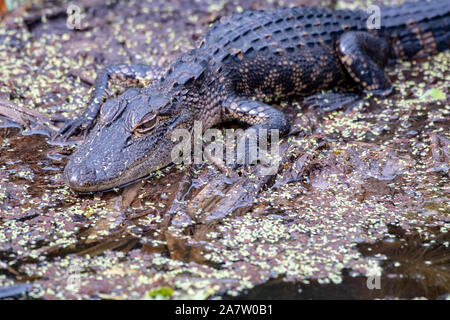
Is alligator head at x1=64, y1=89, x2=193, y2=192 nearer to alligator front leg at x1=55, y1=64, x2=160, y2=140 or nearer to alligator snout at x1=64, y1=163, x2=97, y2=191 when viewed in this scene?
alligator snout at x1=64, y1=163, x2=97, y2=191

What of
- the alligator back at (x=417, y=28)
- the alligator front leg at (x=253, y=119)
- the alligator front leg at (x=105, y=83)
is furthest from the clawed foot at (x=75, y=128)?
the alligator back at (x=417, y=28)

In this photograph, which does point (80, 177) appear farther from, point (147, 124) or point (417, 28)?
point (417, 28)

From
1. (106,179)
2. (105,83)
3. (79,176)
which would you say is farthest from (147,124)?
(105,83)

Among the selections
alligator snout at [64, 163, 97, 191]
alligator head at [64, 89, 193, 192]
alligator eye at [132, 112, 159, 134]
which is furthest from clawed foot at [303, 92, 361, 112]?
alligator snout at [64, 163, 97, 191]

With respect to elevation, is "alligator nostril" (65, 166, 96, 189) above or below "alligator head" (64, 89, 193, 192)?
below

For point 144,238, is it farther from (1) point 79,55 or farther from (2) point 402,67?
(2) point 402,67

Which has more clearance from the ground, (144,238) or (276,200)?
(276,200)
